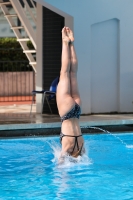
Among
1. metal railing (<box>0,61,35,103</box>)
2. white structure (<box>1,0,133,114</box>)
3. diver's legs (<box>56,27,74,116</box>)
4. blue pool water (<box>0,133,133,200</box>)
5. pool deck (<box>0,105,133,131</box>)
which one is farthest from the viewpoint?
metal railing (<box>0,61,35,103</box>)

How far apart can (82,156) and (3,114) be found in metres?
5.11

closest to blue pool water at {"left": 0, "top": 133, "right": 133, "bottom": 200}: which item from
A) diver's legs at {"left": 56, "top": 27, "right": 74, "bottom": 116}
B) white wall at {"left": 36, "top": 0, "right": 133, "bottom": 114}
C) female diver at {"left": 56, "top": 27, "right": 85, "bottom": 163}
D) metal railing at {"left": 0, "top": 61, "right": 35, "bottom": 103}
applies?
female diver at {"left": 56, "top": 27, "right": 85, "bottom": 163}

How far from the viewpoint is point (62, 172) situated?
6.79 meters

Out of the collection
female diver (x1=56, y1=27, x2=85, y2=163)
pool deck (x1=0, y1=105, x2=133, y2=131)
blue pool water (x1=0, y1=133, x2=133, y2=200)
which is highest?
female diver (x1=56, y1=27, x2=85, y2=163)

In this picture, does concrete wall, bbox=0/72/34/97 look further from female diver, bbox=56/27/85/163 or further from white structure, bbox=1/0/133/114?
female diver, bbox=56/27/85/163

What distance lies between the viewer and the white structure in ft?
38.3

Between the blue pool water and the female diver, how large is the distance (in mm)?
300

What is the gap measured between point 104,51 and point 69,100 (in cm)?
Answer: 562

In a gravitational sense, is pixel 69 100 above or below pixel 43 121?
above

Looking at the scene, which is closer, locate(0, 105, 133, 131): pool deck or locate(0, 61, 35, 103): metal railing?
locate(0, 105, 133, 131): pool deck

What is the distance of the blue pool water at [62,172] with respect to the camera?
582 centimetres

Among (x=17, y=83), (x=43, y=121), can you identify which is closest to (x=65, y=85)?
(x=43, y=121)

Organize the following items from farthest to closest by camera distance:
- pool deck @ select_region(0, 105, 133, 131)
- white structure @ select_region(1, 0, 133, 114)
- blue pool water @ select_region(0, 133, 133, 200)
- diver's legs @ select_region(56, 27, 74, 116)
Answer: white structure @ select_region(1, 0, 133, 114), pool deck @ select_region(0, 105, 133, 131), diver's legs @ select_region(56, 27, 74, 116), blue pool water @ select_region(0, 133, 133, 200)

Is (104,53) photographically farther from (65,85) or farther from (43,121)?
(65,85)
